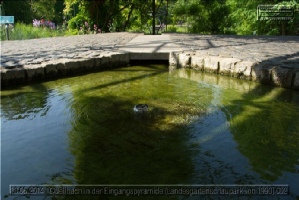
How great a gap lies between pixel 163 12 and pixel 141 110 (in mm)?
13706

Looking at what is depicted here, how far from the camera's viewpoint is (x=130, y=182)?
1.86 m

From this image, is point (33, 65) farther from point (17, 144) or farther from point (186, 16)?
point (186, 16)

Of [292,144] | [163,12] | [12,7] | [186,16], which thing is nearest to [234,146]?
[292,144]

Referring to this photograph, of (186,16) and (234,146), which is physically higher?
(186,16)
